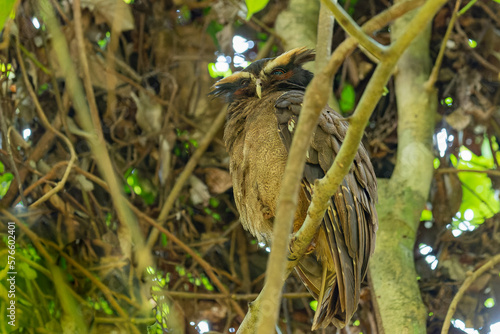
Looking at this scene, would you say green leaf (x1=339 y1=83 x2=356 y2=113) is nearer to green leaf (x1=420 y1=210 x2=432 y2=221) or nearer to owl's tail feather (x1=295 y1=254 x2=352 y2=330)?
green leaf (x1=420 y1=210 x2=432 y2=221)

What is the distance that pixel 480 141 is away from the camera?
147 inches

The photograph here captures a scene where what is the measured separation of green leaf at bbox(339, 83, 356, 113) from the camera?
3.87m

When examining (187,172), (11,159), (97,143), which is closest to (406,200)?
(187,172)

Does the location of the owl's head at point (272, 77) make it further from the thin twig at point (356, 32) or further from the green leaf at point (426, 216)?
the thin twig at point (356, 32)

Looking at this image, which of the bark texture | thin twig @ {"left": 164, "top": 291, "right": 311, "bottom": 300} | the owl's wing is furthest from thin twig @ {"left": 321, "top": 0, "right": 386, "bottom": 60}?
thin twig @ {"left": 164, "top": 291, "right": 311, "bottom": 300}

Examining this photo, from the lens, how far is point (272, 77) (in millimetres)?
3006

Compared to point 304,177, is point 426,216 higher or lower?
lower

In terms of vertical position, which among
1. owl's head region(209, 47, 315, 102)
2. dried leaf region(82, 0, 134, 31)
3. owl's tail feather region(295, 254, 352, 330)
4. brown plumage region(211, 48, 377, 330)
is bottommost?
owl's tail feather region(295, 254, 352, 330)

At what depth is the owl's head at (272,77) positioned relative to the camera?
2.98 m

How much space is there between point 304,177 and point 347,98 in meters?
1.57

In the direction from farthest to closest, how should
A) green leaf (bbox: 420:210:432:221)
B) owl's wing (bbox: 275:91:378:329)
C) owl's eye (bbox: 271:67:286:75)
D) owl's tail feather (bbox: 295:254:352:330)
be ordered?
green leaf (bbox: 420:210:432:221)
owl's eye (bbox: 271:67:286:75)
owl's tail feather (bbox: 295:254:352:330)
owl's wing (bbox: 275:91:378:329)

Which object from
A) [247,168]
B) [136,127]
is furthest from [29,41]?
[247,168]

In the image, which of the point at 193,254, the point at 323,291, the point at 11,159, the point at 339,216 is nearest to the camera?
the point at 339,216

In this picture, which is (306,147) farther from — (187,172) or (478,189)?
(478,189)
